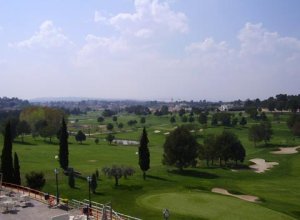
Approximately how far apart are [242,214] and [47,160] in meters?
56.7

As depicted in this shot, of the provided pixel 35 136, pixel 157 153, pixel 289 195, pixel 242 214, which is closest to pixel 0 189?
pixel 242 214

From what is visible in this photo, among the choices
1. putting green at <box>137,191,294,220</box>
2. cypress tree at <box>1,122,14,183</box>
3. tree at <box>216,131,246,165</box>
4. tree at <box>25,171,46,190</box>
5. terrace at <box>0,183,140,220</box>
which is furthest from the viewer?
tree at <box>216,131,246,165</box>

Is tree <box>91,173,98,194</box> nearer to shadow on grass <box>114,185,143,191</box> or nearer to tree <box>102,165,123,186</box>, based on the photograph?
shadow on grass <box>114,185,143,191</box>

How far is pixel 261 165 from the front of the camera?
92.0 meters

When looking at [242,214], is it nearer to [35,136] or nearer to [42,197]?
[42,197]

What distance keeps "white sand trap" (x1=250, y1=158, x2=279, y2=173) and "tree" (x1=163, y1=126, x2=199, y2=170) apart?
15745 mm

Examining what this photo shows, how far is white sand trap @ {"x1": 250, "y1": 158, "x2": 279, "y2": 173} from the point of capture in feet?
282

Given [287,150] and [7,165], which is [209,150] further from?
[7,165]

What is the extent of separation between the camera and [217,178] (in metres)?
72.5

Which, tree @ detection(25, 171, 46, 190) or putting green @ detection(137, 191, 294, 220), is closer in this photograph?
putting green @ detection(137, 191, 294, 220)

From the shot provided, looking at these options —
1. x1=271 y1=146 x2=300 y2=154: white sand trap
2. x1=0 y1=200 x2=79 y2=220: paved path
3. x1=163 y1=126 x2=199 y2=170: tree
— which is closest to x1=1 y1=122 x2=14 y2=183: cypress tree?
x1=0 y1=200 x2=79 y2=220: paved path

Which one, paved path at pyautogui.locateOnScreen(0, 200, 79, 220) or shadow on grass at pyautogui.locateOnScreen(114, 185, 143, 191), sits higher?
paved path at pyautogui.locateOnScreen(0, 200, 79, 220)

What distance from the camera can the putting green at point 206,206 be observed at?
37.9 m

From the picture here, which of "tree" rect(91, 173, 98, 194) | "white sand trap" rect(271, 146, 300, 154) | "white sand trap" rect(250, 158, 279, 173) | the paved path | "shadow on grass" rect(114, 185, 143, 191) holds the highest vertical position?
the paved path
